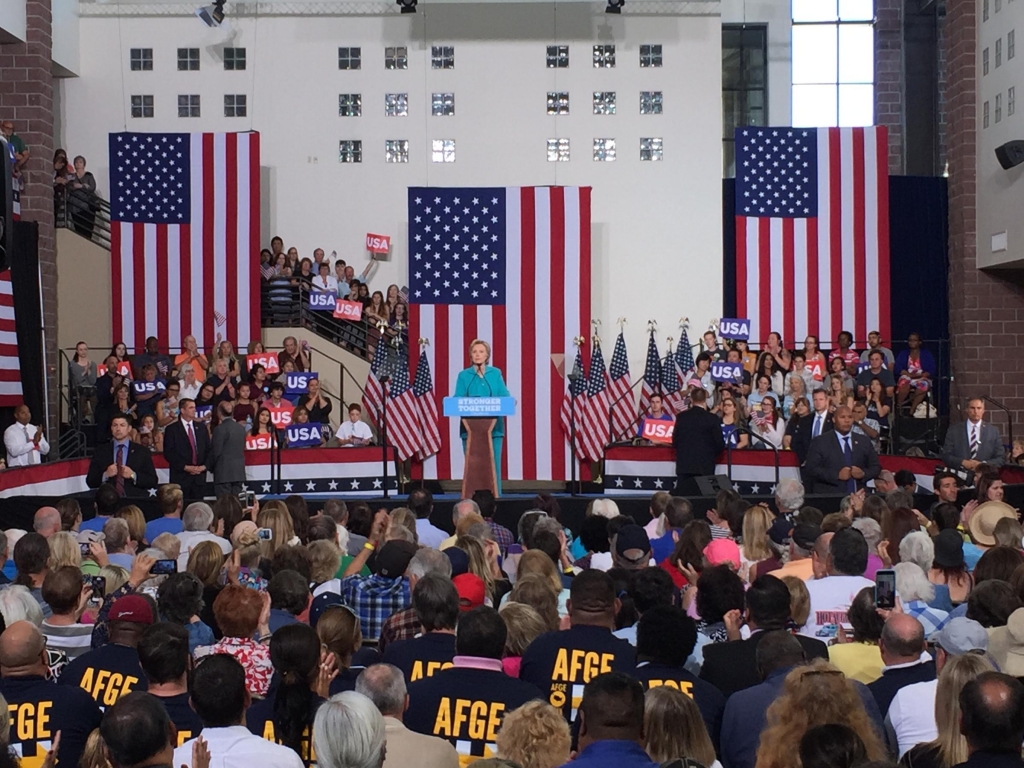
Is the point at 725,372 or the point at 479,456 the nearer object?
the point at 479,456

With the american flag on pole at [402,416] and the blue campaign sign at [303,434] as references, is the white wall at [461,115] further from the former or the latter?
the blue campaign sign at [303,434]

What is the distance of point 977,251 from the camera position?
68.5ft

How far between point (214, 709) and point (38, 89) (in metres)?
17.4

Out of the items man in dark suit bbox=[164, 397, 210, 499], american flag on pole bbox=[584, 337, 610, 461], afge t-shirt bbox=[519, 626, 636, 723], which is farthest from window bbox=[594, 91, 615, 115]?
afge t-shirt bbox=[519, 626, 636, 723]

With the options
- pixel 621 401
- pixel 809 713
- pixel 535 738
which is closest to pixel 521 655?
pixel 535 738

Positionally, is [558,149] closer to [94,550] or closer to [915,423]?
[915,423]

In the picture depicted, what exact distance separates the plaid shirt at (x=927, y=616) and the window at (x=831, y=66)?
18.6 m

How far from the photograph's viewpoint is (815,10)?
23.8 metres

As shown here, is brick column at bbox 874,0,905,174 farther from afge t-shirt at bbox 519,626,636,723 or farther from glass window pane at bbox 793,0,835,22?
afge t-shirt at bbox 519,626,636,723

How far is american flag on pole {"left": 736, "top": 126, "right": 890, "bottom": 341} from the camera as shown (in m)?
Answer: 20.7

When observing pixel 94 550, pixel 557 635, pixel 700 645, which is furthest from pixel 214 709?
pixel 94 550

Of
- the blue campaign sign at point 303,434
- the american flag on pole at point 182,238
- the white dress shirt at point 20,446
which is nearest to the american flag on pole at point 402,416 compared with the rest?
the blue campaign sign at point 303,434

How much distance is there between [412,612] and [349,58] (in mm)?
17422

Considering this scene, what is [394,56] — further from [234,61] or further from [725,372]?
[725,372]
